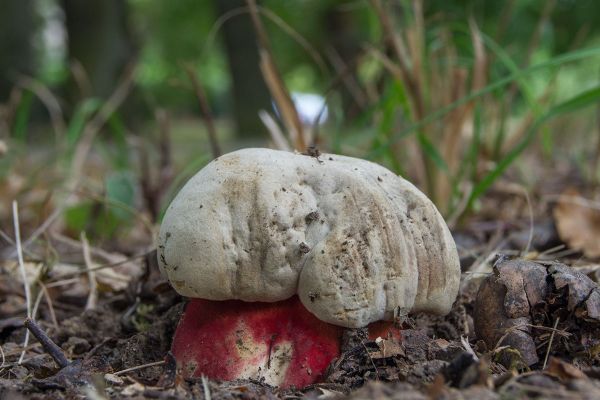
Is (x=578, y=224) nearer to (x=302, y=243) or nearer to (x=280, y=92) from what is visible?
(x=280, y=92)

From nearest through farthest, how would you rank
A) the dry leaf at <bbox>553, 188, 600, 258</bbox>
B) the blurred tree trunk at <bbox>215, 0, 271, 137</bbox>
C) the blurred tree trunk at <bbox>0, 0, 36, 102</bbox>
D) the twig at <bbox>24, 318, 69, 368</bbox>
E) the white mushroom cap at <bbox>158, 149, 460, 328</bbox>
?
the white mushroom cap at <bbox>158, 149, 460, 328</bbox> < the twig at <bbox>24, 318, 69, 368</bbox> < the dry leaf at <bbox>553, 188, 600, 258</bbox> < the blurred tree trunk at <bbox>0, 0, 36, 102</bbox> < the blurred tree trunk at <bbox>215, 0, 271, 137</bbox>

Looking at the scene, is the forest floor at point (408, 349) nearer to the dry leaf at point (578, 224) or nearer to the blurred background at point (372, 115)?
the dry leaf at point (578, 224)

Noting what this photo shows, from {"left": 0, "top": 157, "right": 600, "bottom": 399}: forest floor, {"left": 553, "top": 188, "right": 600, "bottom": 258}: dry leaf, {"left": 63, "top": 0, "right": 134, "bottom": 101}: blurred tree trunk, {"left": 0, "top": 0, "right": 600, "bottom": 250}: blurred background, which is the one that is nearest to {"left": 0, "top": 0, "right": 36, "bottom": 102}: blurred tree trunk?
{"left": 0, "top": 0, "right": 600, "bottom": 250}: blurred background

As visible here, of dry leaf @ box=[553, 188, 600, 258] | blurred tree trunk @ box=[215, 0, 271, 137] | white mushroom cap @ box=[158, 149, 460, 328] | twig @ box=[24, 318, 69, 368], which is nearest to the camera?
Answer: white mushroom cap @ box=[158, 149, 460, 328]

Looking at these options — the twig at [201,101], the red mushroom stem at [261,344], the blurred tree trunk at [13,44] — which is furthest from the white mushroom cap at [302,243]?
the blurred tree trunk at [13,44]

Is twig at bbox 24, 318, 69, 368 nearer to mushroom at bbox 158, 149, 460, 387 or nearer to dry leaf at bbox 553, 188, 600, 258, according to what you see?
mushroom at bbox 158, 149, 460, 387

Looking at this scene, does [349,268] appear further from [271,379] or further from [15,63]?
[15,63]

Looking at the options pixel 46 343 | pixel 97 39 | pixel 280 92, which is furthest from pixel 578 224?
pixel 97 39
